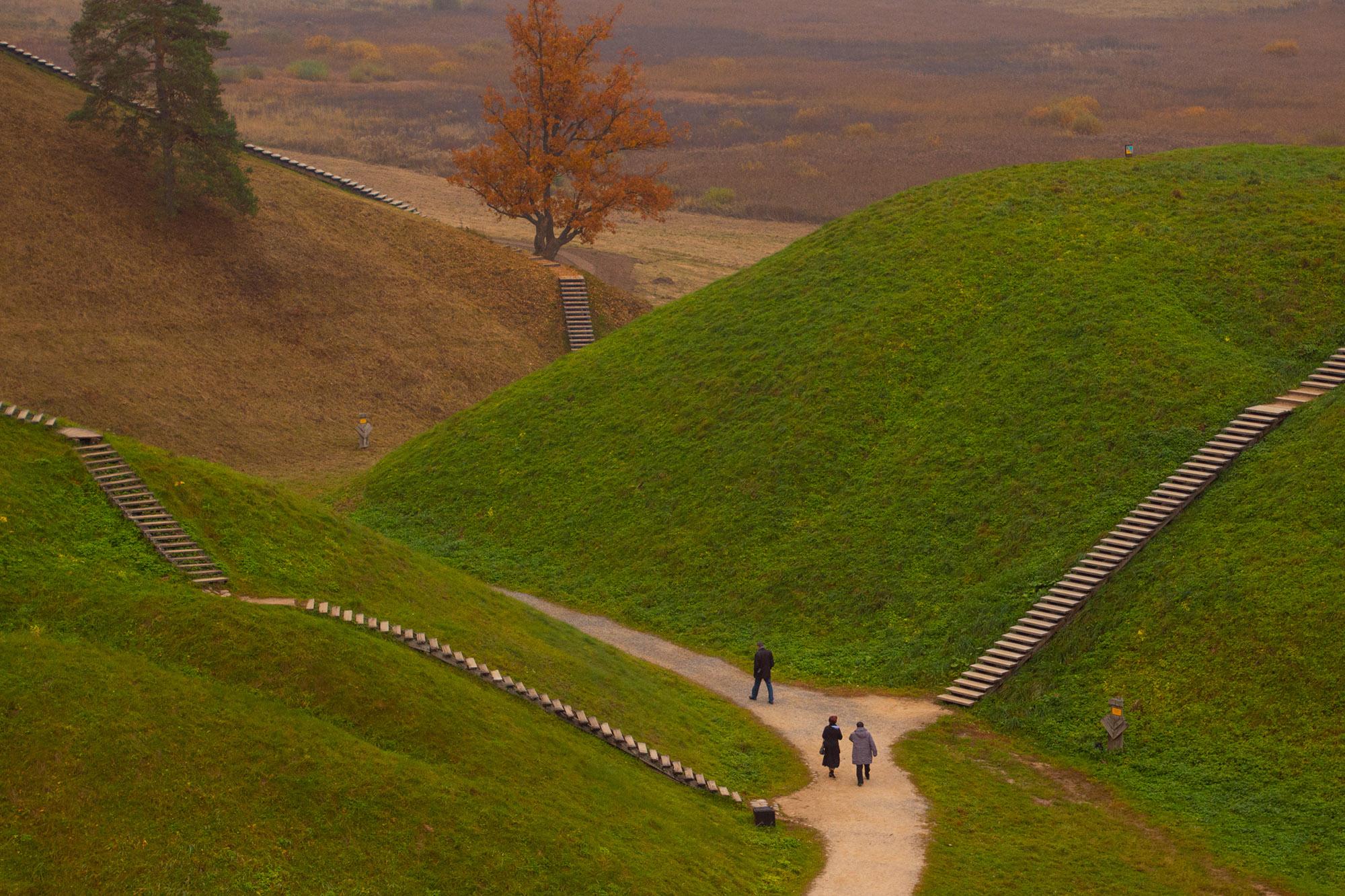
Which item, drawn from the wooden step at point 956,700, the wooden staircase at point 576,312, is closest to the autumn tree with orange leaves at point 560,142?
the wooden staircase at point 576,312

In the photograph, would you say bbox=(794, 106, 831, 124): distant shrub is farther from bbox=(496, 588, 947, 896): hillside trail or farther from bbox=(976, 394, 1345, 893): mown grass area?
bbox=(976, 394, 1345, 893): mown grass area

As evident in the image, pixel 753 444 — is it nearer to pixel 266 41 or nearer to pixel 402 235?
pixel 402 235

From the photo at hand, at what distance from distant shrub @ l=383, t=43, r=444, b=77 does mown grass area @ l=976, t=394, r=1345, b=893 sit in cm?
16057

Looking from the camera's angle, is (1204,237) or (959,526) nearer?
(959,526)

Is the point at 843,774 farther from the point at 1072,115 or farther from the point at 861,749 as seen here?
the point at 1072,115

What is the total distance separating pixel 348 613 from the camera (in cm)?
3319

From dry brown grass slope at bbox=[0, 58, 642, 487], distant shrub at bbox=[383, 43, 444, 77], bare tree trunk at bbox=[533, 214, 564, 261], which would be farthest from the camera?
distant shrub at bbox=[383, 43, 444, 77]

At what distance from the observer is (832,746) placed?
35.0 m

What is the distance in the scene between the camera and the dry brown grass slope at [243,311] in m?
64.2

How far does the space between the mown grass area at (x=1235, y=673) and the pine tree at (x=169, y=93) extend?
5564cm

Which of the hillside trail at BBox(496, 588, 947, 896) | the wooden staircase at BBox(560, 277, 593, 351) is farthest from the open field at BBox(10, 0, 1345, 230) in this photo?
the hillside trail at BBox(496, 588, 947, 896)

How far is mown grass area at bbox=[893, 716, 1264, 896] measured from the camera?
29.1 metres

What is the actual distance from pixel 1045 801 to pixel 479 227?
263 feet

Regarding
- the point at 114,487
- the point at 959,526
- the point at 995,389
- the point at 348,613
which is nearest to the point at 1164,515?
the point at 959,526
